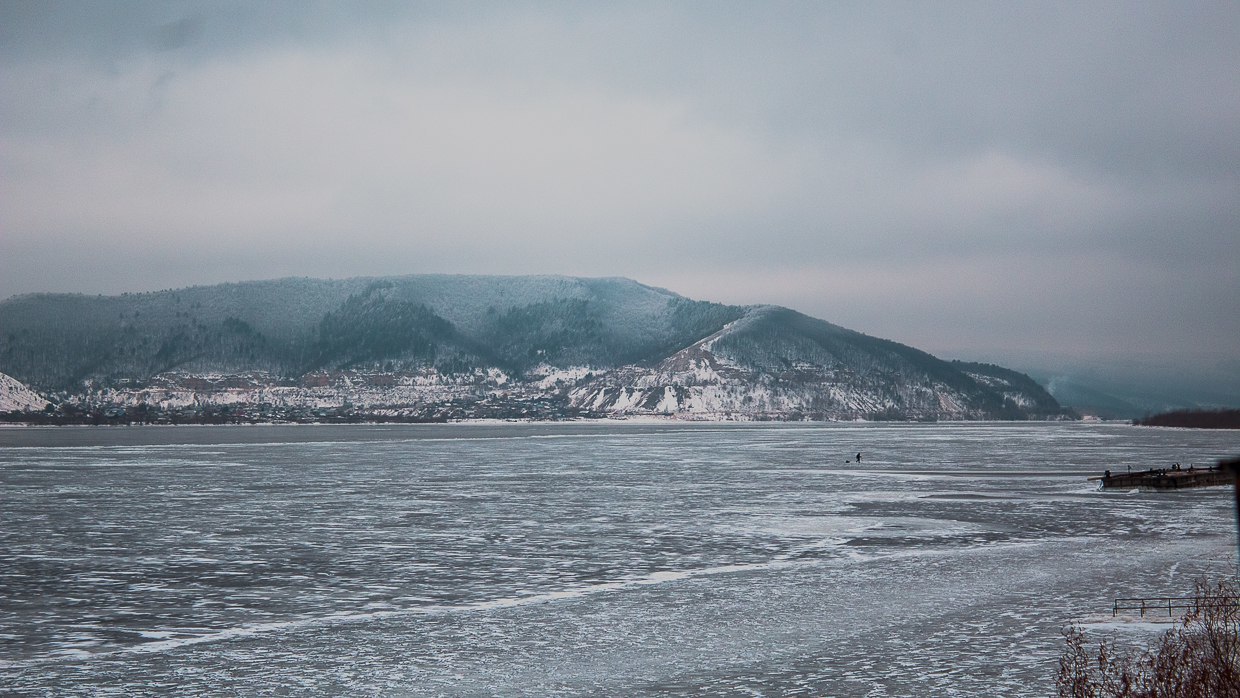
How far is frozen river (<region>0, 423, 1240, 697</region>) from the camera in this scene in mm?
20125

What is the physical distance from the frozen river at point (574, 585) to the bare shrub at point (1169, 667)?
3.74 feet

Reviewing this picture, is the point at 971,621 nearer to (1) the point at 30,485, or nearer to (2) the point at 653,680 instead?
(2) the point at 653,680

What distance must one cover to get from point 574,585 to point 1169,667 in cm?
1623

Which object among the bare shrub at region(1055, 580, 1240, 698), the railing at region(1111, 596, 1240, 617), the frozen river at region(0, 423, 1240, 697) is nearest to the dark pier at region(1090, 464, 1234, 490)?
the frozen river at region(0, 423, 1240, 697)

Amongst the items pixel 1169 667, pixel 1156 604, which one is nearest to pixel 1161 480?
pixel 1156 604

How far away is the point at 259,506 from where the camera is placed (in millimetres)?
52625

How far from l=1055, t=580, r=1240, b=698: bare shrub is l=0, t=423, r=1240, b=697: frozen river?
114 cm

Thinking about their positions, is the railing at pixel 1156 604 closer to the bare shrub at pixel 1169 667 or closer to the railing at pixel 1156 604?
the railing at pixel 1156 604

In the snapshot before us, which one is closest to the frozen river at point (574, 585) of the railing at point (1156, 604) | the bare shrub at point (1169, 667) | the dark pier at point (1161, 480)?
the railing at point (1156, 604)

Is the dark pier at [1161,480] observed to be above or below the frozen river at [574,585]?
above

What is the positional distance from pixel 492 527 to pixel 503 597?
1570 cm

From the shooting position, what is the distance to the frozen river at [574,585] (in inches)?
792

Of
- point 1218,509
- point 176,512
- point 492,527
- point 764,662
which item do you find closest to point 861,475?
point 1218,509

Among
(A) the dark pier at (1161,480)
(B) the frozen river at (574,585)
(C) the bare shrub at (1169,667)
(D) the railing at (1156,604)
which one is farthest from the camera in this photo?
(A) the dark pier at (1161,480)
